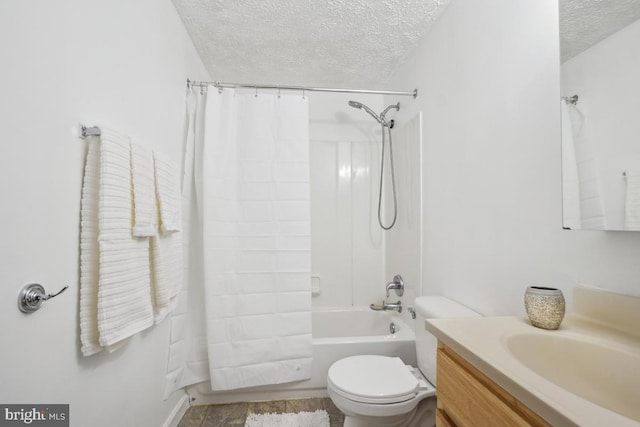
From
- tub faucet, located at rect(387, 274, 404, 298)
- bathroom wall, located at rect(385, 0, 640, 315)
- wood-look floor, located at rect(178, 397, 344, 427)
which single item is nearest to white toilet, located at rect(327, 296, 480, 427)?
bathroom wall, located at rect(385, 0, 640, 315)

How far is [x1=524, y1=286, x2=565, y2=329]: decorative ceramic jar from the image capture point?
85 cm

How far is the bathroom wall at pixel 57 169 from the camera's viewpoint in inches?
27.0

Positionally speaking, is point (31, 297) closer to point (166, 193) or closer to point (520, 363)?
point (166, 193)

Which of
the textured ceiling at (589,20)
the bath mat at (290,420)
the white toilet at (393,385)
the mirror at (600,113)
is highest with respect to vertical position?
the textured ceiling at (589,20)

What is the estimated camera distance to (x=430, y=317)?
54.8 inches

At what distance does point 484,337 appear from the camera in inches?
31.2

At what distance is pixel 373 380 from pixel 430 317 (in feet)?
1.34

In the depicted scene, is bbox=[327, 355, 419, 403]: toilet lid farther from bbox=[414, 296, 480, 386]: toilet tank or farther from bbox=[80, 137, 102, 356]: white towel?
bbox=[80, 137, 102, 356]: white towel

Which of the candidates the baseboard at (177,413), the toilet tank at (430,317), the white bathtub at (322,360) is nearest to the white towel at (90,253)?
the baseboard at (177,413)

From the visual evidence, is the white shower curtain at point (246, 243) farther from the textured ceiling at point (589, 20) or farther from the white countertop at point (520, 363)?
the textured ceiling at point (589, 20)

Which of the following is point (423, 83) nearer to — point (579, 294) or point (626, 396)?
point (579, 294)

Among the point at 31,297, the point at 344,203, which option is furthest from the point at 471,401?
the point at 344,203

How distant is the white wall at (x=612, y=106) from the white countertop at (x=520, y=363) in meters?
0.33

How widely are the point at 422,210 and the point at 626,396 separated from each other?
1361 millimetres
